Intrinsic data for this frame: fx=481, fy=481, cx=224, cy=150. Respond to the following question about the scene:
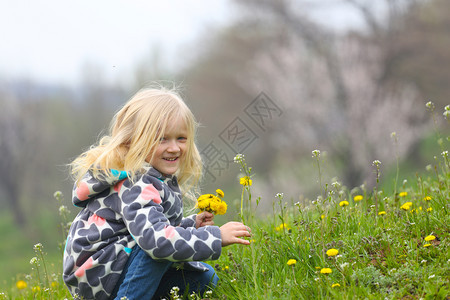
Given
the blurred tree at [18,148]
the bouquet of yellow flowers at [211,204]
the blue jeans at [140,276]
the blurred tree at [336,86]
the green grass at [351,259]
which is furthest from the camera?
the blurred tree at [18,148]

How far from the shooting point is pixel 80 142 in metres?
25.7

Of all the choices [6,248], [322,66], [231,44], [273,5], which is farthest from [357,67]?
[6,248]

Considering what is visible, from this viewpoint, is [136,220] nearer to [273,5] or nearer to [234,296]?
[234,296]

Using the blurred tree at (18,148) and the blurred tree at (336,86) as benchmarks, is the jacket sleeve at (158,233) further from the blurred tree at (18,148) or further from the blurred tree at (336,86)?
the blurred tree at (18,148)

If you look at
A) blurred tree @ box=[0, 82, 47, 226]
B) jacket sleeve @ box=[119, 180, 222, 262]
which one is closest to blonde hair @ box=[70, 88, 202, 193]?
jacket sleeve @ box=[119, 180, 222, 262]

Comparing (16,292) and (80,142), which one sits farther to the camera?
(80,142)

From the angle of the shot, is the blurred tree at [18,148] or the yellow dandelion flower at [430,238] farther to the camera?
the blurred tree at [18,148]

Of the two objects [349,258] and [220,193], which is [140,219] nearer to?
[220,193]

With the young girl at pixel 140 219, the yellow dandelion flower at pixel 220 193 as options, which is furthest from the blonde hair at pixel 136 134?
the yellow dandelion flower at pixel 220 193

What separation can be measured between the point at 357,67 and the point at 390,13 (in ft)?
9.61

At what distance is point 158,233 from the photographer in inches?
91.5

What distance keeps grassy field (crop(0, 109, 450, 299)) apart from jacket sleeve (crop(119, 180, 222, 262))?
0.65ft

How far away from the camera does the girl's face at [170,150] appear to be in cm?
269

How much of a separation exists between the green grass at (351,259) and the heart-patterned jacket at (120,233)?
0.31 metres
